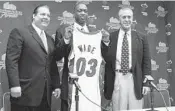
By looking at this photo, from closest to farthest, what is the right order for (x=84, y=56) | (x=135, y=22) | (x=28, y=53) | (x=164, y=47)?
(x=28, y=53)
(x=84, y=56)
(x=135, y=22)
(x=164, y=47)

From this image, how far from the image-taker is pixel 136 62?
286cm

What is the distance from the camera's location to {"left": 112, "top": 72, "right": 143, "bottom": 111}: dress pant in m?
2.80

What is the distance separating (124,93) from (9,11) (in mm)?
1633

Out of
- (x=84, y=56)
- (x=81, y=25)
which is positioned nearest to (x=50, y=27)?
(x=81, y=25)

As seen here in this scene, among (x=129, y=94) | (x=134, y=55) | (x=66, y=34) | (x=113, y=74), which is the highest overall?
(x=66, y=34)

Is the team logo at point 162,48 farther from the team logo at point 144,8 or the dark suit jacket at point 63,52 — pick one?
the dark suit jacket at point 63,52

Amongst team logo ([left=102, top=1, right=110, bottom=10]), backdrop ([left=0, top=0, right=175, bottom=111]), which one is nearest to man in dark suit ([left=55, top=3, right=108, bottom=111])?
backdrop ([left=0, top=0, right=175, bottom=111])

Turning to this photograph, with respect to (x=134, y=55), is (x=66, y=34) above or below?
above

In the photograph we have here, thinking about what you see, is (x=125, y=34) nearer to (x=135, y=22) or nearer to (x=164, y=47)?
(x=135, y=22)

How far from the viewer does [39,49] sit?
241cm

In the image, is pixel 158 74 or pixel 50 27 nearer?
pixel 50 27

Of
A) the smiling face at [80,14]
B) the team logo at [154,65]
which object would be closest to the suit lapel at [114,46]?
the smiling face at [80,14]

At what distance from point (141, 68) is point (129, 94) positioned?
0.32 metres

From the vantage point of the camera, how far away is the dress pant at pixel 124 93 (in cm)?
280
